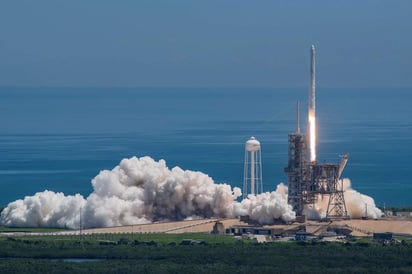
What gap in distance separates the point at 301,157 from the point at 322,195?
2866 millimetres

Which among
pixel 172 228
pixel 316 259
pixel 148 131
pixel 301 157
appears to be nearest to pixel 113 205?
pixel 172 228

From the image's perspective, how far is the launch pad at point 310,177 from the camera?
88.5 meters

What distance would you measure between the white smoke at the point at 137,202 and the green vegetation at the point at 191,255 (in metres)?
4.64

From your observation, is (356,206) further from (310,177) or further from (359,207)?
(310,177)

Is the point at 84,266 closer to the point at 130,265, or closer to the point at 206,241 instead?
the point at 130,265

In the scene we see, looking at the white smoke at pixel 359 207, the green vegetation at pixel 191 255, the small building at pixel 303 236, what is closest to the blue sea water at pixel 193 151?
the white smoke at pixel 359 207

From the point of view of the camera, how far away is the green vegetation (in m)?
73.3

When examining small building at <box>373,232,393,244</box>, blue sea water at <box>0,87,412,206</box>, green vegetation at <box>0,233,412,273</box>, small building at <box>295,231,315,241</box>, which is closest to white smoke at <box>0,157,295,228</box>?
small building at <box>295,231,315,241</box>

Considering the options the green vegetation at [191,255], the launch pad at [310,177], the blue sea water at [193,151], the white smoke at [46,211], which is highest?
the blue sea water at [193,151]

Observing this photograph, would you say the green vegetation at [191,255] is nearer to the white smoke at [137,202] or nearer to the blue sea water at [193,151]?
the white smoke at [137,202]

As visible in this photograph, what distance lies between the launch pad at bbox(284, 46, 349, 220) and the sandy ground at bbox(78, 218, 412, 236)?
1.28 meters

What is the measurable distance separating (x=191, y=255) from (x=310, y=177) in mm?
13649

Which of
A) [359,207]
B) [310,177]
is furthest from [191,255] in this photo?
[359,207]

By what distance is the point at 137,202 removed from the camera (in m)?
90.4
